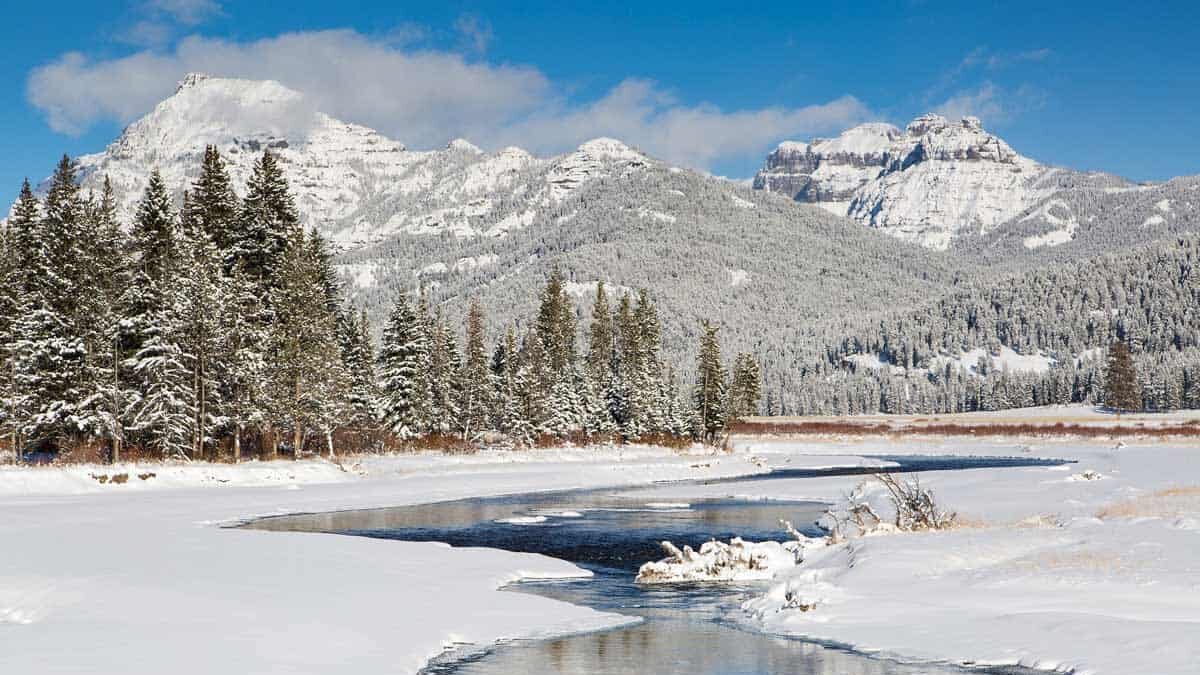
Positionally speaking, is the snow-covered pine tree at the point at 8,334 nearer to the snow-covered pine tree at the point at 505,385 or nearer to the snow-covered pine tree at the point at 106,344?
the snow-covered pine tree at the point at 106,344

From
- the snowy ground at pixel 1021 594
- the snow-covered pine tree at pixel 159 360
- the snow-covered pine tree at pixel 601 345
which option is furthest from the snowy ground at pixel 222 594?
the snow-covered pine tree at pixel 601 345

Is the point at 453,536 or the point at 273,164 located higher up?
the point at 273,164

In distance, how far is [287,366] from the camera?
57250 millimetres

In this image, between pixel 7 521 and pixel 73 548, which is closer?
pixel 73 548

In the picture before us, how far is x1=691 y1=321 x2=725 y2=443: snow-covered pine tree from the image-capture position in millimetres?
102938

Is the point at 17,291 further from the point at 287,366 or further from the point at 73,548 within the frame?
the point at 73,548

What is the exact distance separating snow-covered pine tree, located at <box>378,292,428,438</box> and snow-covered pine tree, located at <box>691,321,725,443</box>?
119 ft

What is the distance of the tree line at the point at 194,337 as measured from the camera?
49.4 m

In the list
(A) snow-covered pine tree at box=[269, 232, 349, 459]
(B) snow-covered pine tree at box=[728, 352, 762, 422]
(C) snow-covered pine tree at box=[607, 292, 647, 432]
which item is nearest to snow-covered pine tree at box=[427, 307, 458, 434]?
(A) snow-covered pine tree at box=[269, 232, 349, 459]

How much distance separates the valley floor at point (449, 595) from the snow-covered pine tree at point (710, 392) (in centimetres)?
6569

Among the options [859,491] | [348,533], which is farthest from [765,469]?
[348,533]

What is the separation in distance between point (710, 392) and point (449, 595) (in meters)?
83.4

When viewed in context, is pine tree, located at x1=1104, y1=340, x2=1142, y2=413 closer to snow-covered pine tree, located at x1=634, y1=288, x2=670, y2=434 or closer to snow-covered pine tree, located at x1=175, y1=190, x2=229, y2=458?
snow-covered pine tree, located at x1=634, y1=288, x2=670, y2=434

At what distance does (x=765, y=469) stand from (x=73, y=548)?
191 ft
